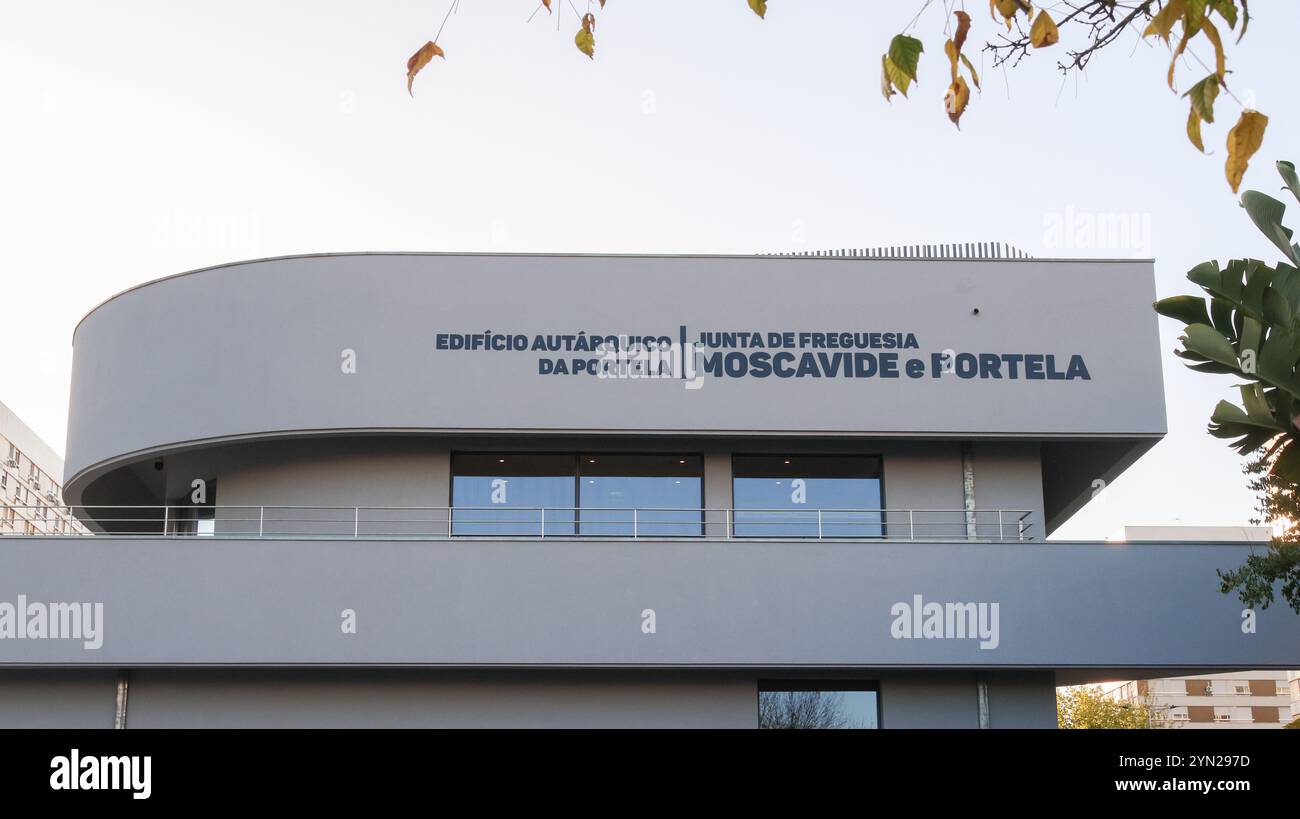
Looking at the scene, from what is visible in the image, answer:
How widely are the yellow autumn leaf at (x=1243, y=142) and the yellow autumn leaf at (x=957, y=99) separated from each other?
3.49 feet

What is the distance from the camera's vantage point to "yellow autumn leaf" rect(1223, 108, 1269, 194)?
15.7 feet

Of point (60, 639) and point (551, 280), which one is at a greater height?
point (551, 280)

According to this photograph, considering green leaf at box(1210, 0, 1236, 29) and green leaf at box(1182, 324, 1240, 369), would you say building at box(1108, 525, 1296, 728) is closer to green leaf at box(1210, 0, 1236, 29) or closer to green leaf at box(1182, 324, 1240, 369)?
green leaf at box(1182, 324, 1240, 369)

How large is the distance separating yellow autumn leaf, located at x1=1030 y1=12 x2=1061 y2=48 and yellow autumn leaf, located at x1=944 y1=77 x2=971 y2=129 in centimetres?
37

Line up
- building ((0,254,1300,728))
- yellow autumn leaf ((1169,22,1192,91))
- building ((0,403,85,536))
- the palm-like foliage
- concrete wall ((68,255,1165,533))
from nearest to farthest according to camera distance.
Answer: yellow autumn leaf ((1169,22,1192,91))
the palm-like foliage
building ((0,254,1300,728))
concrete wall ((68,255,1165,533))
building ((0,403,85,536))

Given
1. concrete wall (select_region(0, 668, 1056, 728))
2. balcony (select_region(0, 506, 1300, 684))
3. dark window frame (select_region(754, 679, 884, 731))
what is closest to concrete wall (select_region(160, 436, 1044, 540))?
balcony (select_region(0, 506, 1300, 684))

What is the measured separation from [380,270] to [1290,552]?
488 inches

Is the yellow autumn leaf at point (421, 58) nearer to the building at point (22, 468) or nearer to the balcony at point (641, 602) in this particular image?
the balcony at point (641, 602)

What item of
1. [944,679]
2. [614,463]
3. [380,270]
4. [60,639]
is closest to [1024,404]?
[944,679]

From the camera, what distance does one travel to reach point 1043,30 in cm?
514

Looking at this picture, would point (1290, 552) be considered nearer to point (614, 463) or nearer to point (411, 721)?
point (614, 463)

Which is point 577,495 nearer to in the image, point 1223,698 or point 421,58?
point 421,58

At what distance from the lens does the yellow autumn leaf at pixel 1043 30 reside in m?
5.12

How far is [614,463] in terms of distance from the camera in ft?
66.9
